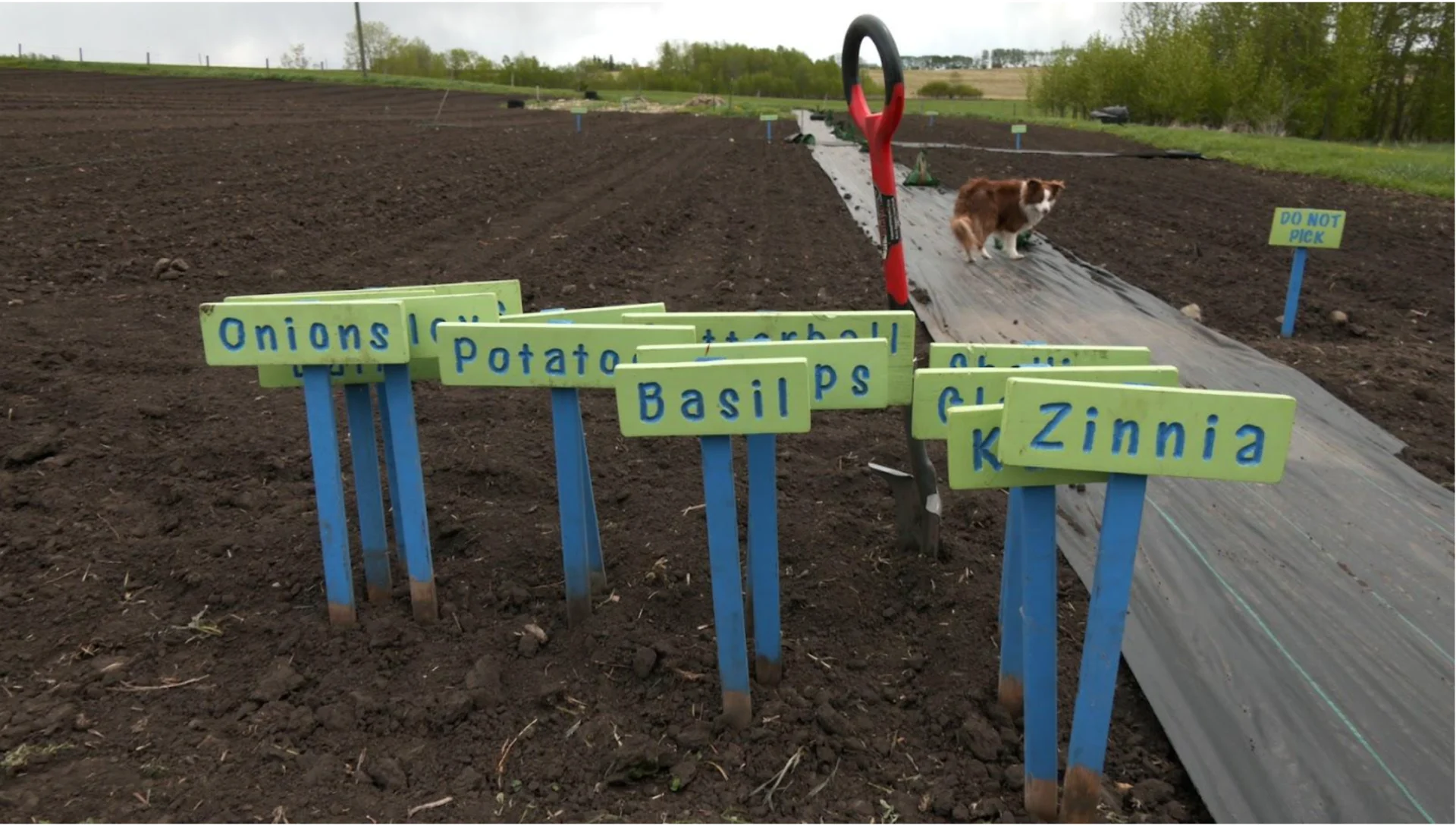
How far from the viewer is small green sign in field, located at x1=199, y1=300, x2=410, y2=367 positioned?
252cm

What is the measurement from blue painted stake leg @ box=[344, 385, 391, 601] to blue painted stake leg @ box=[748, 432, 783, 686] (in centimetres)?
123

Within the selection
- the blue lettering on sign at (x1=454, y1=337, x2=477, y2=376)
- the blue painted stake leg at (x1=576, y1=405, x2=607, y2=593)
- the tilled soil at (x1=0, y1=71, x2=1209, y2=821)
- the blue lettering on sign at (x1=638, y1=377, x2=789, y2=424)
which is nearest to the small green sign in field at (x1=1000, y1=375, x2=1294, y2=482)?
the blue lettering on sign at (x1=638, y1=377, x2=789, y2=424)

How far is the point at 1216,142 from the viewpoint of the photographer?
79.3ft

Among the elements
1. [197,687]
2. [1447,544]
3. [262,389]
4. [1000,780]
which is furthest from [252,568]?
[1447,544]

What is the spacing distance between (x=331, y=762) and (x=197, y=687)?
22.7 inches

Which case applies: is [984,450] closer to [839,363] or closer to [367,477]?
[839,363]

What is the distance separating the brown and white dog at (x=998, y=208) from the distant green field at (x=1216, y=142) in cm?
944

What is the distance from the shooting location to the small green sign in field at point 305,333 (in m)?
2.52

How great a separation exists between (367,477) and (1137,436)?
88.1 inches

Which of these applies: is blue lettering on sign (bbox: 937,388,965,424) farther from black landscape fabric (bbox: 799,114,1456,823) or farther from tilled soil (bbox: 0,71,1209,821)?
black landscape fabric (bbox: 799,114,1456,823)

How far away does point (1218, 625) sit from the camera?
121 inches

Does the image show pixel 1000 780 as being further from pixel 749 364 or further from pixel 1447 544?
pixel 1447 544

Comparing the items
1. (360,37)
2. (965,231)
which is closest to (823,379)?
(965,231)

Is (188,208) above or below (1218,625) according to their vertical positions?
above
